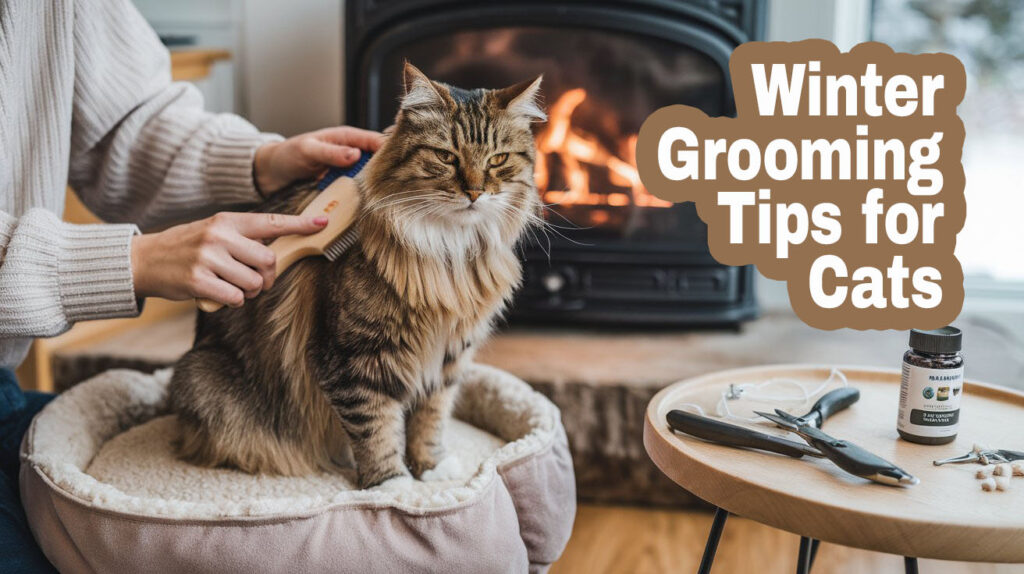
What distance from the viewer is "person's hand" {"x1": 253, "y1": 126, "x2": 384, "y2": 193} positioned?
1.14 metres

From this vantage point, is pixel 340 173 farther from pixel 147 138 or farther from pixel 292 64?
→ pixel 292 64

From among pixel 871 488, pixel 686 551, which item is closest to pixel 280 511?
pixel 871 488

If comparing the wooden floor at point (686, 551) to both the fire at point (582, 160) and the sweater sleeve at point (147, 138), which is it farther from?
the sweater sleeve at point (147, 138)

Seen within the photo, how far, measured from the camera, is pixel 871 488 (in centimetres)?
83

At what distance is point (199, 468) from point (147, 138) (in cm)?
51

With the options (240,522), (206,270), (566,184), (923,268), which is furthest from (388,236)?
(566,184)

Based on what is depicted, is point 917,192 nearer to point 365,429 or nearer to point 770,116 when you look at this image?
point 770,116

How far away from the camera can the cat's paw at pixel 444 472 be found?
113 centimetres

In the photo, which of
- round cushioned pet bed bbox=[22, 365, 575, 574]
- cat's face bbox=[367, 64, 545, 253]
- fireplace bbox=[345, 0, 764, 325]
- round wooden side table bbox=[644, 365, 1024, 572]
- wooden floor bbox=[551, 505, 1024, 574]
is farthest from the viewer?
fireplace bbox=[345, 0, 764, 325]

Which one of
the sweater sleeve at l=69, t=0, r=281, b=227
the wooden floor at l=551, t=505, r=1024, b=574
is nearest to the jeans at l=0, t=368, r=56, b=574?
the sweater sleeve at l=69, t=0, r=281, b=227

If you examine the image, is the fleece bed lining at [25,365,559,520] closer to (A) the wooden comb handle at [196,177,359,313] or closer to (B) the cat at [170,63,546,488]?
(B) the cat at [170,63,546,488]

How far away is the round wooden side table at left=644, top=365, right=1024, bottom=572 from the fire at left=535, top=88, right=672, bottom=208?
908mm

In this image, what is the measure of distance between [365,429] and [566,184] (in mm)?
1062

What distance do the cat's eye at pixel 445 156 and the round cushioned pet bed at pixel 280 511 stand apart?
14.8 inches
